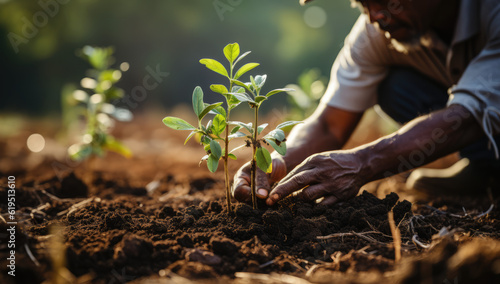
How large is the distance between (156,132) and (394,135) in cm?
484

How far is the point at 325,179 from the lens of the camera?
5.00 feet

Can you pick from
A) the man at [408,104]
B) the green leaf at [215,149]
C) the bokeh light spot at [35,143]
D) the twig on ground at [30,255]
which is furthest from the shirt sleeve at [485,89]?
the bokeh light spot at [35,143]

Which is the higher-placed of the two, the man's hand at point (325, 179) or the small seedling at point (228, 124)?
the small seedling at point (228, 124)

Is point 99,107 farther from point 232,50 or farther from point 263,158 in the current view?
point 263,158

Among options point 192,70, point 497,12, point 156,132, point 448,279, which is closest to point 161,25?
point 192,70

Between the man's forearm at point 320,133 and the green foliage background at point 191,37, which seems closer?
the man's forearm at point 320,133

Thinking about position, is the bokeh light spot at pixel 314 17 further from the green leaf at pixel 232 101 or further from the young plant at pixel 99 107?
the green leaf at pixel 232 101

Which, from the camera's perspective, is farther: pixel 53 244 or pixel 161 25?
pixel 161 25

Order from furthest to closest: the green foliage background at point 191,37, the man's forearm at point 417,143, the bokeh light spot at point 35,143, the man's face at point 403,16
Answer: the green foliage background at point 191,37, the bokeh light spot at point 35,143, the man's face at point 403,16, the man's forearm at point 417,143

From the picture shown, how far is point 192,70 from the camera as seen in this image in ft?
34.8

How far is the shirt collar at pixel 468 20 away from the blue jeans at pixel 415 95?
1.80 ft

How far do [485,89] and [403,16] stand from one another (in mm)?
561

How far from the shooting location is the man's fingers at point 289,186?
1.48 meters

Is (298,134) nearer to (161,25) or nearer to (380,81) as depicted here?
(380,81)
